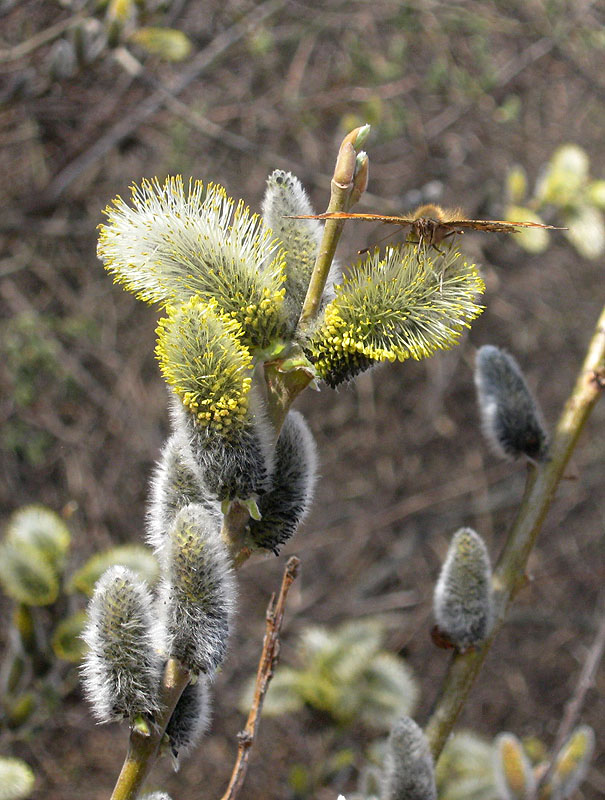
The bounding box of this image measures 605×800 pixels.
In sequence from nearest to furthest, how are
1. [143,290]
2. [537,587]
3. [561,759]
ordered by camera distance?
[143,290], [561,759], [537,587]

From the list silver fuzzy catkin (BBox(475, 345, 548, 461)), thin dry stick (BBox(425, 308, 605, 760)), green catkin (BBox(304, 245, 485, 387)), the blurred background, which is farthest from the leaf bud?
the blurred background

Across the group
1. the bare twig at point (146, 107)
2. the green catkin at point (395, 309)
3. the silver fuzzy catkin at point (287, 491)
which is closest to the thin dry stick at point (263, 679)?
the silver fuzzy catkin at point (287, 491)

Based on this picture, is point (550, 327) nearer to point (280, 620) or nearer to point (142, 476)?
point (142, 476)

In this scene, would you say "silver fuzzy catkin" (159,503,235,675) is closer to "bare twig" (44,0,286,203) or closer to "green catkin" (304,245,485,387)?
"green catkin" (304,245,485,387)

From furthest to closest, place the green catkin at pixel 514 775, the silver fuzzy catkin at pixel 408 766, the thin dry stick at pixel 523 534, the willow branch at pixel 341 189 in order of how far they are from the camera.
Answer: the green catkin at pixel 514 775 < the thin dry stick at pixel 523 534 < the silver fuzzy catkin at pixel 408 766 < the willow branch at pixel 341 189

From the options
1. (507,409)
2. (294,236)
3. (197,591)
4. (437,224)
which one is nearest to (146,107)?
(507,409)

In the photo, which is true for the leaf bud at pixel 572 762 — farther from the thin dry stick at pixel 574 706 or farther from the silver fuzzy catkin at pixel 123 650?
the silver fuzzy catkin at pixel 123 650

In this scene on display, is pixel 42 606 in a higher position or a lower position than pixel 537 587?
lower

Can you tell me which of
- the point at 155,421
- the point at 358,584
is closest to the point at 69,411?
the point at 155,421
